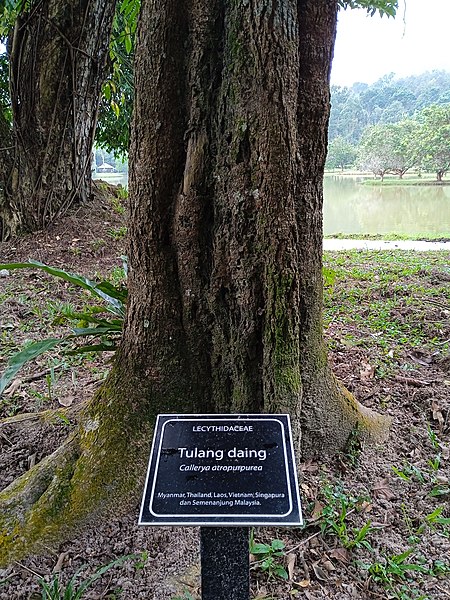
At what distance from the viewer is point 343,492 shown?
1776 millimetres

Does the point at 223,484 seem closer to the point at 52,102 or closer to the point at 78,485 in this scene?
the point at 78,485

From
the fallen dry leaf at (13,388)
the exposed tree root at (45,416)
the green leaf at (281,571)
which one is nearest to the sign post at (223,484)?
the green leaf at (281,571)

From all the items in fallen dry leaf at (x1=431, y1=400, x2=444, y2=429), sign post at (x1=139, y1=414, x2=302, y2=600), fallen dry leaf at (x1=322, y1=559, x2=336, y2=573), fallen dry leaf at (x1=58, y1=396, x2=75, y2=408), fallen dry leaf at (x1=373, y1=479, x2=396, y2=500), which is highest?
sign post at (x1=139, y1=414, x2=302, y2=600)

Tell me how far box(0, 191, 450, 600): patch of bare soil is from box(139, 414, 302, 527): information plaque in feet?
1.90

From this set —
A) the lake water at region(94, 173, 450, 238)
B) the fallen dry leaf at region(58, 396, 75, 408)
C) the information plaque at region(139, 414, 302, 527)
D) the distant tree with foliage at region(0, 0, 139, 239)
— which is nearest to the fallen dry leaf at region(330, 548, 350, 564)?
the information plaque at region(139, 414, 302, 527)

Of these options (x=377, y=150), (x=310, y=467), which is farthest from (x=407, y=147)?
(x=310, y=467)

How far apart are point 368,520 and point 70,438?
112cm

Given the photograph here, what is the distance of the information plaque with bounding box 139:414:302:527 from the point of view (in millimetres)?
966

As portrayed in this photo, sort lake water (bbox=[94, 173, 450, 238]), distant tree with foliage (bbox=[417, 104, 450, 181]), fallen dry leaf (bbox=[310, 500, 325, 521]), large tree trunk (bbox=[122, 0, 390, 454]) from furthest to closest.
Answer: distant tree with foliage (bbox=[417, 104, 450, 181]) < lake water (bbox=[94, 173, 450, 238]) < fallen dry leaf (bbox=[310, 500, 325, 521]) < large tree trunk (bbox=[122, 0, 390, 454])

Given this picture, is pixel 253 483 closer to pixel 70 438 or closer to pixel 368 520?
pixel 368 520

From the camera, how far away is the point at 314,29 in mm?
1562

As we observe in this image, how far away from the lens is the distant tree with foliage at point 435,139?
2258cm

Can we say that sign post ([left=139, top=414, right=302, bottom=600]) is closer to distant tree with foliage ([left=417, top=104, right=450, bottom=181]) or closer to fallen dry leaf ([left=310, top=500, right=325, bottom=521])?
fallen dry leaf ([left=310, top=500, right=325, bottom=521])

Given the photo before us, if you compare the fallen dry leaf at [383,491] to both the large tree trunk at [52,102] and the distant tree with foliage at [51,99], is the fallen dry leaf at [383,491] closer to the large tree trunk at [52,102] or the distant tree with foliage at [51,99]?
the distant tree with foliage at [51,99]
